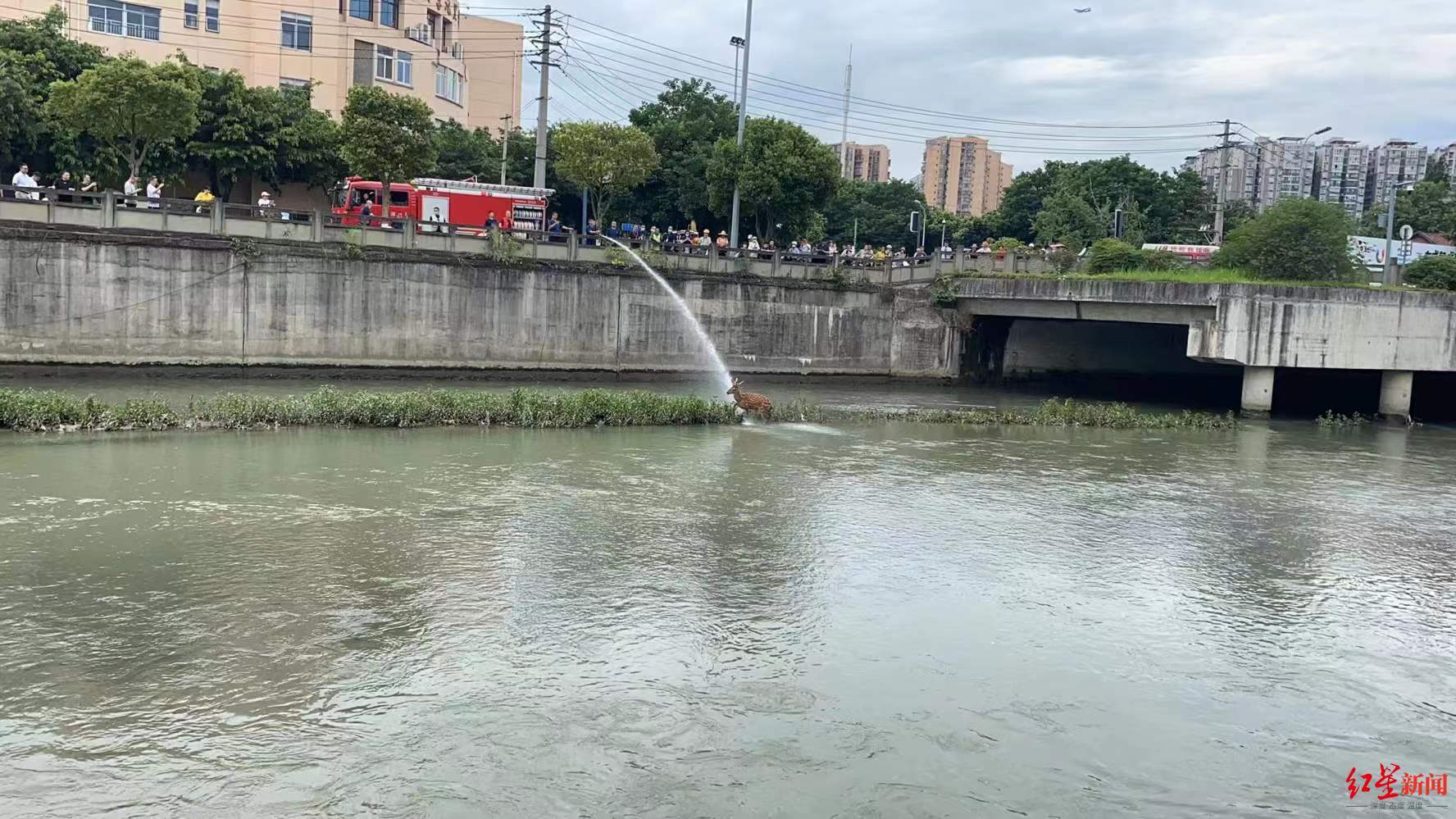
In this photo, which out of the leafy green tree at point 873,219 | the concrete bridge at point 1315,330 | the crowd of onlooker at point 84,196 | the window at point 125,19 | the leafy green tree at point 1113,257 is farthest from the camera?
the leafy green tree at point 873,219

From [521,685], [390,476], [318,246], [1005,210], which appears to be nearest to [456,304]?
[318,246]

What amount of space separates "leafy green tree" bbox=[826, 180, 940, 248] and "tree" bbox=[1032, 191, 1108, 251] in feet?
82.2

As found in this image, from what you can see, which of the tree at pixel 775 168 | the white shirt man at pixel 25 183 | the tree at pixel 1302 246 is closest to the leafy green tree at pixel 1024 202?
the tree at pixel 775 168

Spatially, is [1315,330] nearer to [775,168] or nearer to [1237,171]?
[775,168]

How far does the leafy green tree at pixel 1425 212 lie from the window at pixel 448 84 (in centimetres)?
5858

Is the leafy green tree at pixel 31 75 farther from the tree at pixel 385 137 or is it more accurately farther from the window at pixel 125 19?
the tree at pixel 385 137

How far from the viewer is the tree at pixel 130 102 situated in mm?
36219

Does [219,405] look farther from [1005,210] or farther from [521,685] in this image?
[1005,210]

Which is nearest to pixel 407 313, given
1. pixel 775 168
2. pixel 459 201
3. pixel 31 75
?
pixel 459 201

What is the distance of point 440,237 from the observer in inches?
1496

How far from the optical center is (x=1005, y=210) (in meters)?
92.1

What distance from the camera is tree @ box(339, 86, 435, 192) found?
135 ft

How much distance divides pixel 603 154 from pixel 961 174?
11952 cm

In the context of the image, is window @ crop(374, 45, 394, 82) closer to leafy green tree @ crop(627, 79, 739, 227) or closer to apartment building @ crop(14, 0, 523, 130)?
apartment building @ crop(14, 0, 523, 130)
